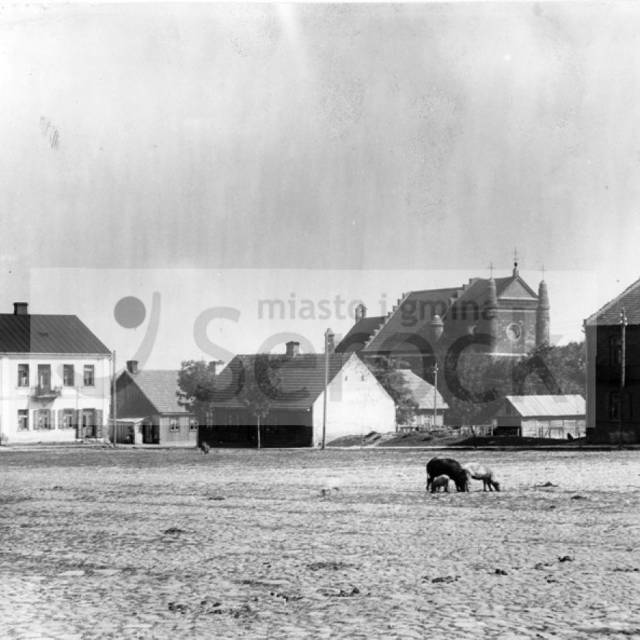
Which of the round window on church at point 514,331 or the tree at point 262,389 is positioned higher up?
the round window on church at point 514,331

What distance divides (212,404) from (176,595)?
53.7 metres

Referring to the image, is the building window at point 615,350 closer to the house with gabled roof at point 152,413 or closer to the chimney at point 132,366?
the house with gabled roof at point 152,413

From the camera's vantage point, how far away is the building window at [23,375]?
203 feet

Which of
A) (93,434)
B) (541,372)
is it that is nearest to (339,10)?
(93,434)

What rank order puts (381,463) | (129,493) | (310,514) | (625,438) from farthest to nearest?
1. (625,438)
2. (381,463)
3. (129,493)
4. (310,514)

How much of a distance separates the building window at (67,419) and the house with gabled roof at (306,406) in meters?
7.67

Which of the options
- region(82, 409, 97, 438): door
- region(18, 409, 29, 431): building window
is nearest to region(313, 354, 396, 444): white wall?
region(82, 409, 97, 438): door

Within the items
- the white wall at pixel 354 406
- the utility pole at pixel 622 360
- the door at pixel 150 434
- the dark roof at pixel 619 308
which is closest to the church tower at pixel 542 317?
the door at pixel 150 434

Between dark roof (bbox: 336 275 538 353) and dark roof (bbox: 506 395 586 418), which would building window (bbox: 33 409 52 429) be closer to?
→ dark roof (bbox: 506 395 586 418)

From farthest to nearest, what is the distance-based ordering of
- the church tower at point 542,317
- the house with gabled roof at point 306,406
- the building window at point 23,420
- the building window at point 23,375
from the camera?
the church tower at point 542,317
the building window at point 23,375
the building window at point 23,420
the house with gabled roof at point 306,406

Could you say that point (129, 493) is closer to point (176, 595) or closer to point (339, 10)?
point (339, 10)

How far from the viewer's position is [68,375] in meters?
63.4

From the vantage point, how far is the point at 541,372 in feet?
269

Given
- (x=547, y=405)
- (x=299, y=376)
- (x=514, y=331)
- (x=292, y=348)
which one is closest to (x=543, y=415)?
(x=547, y=405)
